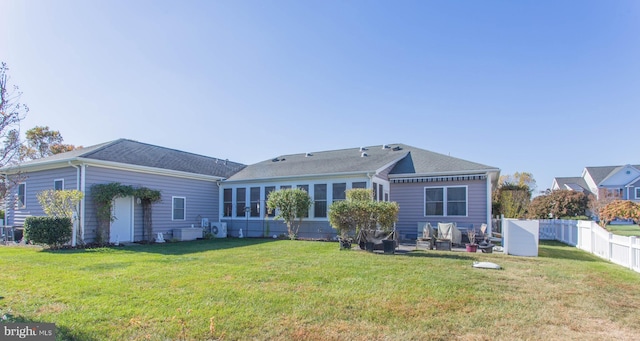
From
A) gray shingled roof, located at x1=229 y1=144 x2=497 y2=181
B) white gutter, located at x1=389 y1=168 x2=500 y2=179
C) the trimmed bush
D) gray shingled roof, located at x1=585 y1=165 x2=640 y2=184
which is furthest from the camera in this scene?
gray shingled roof, located at x1=585 y1=165 x2=640 y2=184

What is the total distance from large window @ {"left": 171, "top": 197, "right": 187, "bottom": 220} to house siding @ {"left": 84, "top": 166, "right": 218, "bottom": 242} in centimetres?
17

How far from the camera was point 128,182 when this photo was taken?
14.0m

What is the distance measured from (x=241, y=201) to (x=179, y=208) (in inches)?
120

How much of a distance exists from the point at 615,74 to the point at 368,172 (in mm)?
9733

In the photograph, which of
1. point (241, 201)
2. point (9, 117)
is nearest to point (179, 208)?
point (241, 201)

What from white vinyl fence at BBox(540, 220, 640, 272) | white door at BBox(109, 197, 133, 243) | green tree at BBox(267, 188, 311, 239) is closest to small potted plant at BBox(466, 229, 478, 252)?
white vinyl fence at BBox(540, 220, 640, 272)

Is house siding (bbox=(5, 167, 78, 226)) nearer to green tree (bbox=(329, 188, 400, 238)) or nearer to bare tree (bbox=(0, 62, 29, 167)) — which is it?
bare tree (bbox=(0, 62, 29, 167))

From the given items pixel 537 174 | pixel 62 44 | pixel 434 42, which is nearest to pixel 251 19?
pixel 62 44

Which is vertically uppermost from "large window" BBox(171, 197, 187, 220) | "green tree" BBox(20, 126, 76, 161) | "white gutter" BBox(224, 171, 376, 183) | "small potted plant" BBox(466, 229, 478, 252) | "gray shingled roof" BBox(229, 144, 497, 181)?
"green tree" BBox(20, 126, 76, 161)

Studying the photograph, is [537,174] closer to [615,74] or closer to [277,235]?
[615,74]

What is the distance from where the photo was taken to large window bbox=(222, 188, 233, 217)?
1808cm

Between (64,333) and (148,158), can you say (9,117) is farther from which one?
(148,158)

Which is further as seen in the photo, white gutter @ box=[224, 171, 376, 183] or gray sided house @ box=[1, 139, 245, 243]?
white gutter @ box=[224, 171, 376, 183]

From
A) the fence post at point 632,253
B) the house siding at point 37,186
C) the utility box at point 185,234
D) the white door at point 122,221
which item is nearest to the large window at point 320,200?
the utility box at point 185,234
